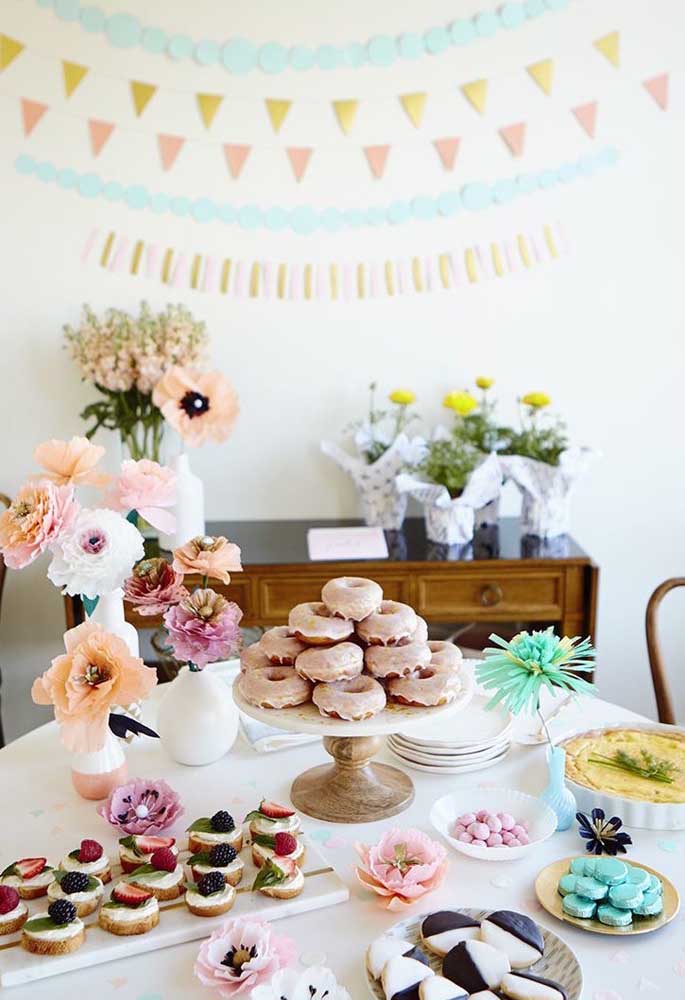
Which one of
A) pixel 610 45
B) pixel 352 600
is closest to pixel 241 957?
pixel 352 600

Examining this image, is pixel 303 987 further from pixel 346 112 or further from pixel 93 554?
pixel 346 112

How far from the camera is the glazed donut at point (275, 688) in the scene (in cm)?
151

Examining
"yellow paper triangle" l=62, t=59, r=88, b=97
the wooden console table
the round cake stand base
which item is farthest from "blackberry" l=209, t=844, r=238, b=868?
"yellow paper triangle" l=62, t=59, r=88, b=97

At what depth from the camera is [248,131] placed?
288 cm

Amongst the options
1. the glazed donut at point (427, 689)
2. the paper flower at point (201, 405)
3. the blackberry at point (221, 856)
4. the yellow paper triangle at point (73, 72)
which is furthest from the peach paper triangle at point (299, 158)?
the blackberry at point (221, 856)

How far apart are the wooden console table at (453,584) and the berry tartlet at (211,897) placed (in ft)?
4.33

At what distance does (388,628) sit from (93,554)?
43cm

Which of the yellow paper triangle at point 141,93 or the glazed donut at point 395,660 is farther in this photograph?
the yellow paper triangle at point 141,93

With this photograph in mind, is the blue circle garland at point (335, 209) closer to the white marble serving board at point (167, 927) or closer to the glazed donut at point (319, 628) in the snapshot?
the glazed donut at point (319, 628)

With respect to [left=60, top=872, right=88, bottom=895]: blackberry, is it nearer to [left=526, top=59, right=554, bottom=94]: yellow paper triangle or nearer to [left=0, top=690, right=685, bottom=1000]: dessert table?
[left=0, top=690, right=685, bottom=1000]: dessert table

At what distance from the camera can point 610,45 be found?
111 inches

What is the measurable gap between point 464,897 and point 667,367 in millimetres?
A: 2005

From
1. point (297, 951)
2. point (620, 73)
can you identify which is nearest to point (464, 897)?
point (297, 951)

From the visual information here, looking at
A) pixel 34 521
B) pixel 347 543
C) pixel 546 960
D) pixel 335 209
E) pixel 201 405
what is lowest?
pixel 546 960
